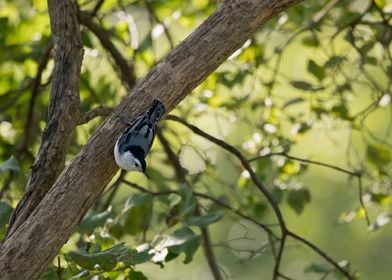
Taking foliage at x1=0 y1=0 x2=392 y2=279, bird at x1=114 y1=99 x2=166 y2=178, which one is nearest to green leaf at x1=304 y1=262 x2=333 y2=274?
foliage at x1=0 y1=0 x2=392 y2=279

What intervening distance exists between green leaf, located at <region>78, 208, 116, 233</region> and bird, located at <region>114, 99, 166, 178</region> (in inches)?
12.5

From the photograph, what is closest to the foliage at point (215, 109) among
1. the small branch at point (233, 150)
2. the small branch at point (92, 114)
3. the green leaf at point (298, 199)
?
the green leaf at point (298, 199)

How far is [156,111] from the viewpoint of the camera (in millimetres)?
2205

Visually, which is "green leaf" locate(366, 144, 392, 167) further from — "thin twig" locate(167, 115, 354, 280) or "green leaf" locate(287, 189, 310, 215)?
"thin twig" locate(167, 115, 354, 280)

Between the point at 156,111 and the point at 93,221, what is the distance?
53 centimetres

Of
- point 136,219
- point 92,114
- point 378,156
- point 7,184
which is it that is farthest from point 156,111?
point 378,156

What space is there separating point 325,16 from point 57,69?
143cm

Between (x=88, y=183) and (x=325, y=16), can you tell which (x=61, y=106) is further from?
(x=325, y=16)

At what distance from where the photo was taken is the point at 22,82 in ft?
11.8

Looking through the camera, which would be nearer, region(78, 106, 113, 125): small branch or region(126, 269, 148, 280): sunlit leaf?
region(78, 106, 113, 125): small branch

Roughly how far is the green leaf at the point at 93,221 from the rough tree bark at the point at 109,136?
18.7 inches

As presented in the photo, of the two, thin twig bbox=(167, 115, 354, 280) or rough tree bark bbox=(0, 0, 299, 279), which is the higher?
rough tree bark bbox=(0, 0, 299, 279)

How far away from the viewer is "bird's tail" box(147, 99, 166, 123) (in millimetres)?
2203

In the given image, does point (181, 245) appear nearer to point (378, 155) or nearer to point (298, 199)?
point (298, 199)
